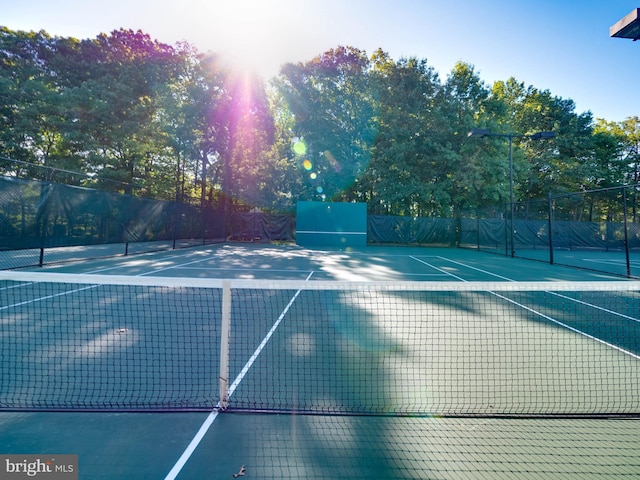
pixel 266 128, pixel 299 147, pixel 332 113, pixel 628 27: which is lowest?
pixel 628 27

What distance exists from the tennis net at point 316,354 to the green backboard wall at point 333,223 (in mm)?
17008

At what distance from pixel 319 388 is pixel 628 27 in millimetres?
5559

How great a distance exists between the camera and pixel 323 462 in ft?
7.04

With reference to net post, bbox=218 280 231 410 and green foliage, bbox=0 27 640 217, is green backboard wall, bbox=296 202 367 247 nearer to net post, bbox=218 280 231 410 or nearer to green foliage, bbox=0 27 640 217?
green foliage, bbox=0 27 640 217

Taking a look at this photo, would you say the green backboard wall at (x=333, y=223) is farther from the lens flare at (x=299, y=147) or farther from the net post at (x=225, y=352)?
the net post at (x=225, y=352)

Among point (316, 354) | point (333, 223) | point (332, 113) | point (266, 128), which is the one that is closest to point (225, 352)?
point (316, 354)

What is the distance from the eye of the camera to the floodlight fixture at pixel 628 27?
3584 millimetres

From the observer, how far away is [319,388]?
10.3ft

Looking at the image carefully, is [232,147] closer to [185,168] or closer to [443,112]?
[185,168]

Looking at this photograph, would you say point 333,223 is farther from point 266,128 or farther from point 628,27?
point 628,27

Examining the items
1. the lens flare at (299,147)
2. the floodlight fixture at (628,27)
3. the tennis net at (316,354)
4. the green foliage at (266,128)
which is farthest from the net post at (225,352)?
the lens flare at (299,147)

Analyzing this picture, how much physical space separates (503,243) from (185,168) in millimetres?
28058

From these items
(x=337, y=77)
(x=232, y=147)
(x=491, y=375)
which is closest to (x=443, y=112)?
(x=337, y=77)

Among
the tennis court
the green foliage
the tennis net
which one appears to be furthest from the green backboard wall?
the tennis court
